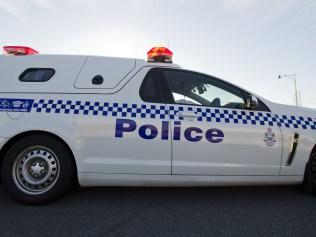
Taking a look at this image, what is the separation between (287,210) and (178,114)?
59.9 inches

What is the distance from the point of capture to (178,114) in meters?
2.85

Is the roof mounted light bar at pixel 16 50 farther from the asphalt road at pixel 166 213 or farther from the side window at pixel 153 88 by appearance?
the asphalt road at pixel 166 213

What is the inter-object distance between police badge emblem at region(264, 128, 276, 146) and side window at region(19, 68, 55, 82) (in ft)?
8.34

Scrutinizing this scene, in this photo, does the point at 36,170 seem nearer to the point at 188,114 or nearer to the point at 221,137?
the point at 188,114

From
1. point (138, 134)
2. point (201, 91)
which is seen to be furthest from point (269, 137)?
point (138, 134)

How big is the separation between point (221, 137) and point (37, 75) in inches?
87.7

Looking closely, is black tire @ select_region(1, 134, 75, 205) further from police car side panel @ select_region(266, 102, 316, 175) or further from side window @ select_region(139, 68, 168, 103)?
police car side panel @ select_region(266, 102, 316, 175)

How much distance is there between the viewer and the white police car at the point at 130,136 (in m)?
2.76

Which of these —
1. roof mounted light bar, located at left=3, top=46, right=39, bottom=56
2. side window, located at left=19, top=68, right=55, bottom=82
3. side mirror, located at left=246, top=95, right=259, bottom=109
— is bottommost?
side mirror, located at left=246, top=95, right=259, bottom=109

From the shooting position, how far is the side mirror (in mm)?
2989

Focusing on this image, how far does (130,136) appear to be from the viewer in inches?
109

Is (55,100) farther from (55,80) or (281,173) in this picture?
(281,173)

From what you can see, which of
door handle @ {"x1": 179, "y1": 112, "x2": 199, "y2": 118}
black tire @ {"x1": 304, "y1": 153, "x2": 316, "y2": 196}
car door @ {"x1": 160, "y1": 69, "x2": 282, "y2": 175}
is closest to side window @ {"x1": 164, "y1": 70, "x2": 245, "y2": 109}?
car door @ {"x1": 160, "y1": 69, "x2": 282, "y2": 175}

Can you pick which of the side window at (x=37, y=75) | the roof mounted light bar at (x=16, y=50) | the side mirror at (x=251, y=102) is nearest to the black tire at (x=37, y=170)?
the side window at (x=37, y=75)
